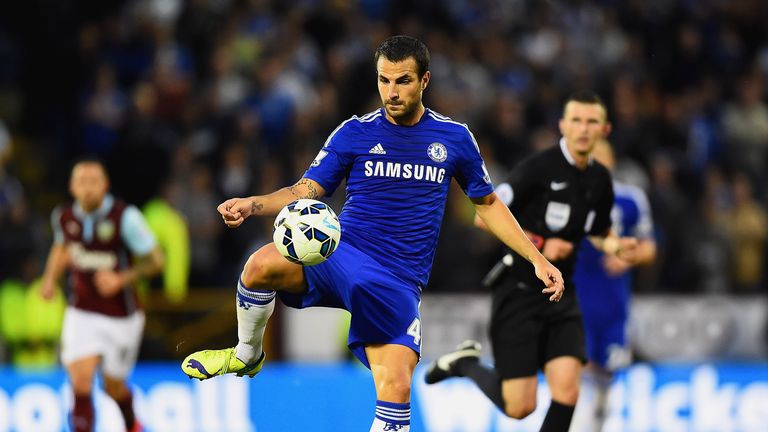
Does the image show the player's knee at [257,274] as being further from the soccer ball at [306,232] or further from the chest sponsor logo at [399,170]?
the chest sponsor logo at [399,170]

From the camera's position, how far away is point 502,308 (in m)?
8.35

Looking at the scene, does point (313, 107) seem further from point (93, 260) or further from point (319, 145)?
point (93, 260)

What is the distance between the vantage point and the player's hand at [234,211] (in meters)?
5.88

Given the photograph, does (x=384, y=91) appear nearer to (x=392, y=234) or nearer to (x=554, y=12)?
(x=392, y=234)

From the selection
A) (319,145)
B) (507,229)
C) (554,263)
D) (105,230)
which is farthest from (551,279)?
(319,145)

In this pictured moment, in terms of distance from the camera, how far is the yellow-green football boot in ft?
22.1

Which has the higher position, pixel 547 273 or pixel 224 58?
pixel 224 58

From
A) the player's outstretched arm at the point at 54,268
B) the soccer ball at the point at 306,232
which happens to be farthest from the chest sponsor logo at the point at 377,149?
the player's outstretched arm at the point at 54,268

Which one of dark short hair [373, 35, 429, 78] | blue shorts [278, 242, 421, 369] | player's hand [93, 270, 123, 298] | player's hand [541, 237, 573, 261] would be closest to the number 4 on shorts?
blue shorts [278, 242, 421, 369]

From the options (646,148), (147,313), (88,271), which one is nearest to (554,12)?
(646,148)

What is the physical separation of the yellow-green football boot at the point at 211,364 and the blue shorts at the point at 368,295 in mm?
606

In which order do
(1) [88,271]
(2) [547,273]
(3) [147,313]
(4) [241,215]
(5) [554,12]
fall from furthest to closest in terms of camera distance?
(5) [554,12], (3) [147,313], (1) [88,271], (2) [547,273], (4) [241,215]

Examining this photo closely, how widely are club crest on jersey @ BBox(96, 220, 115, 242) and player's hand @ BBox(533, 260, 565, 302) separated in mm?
4421

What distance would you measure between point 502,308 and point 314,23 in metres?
8.34
